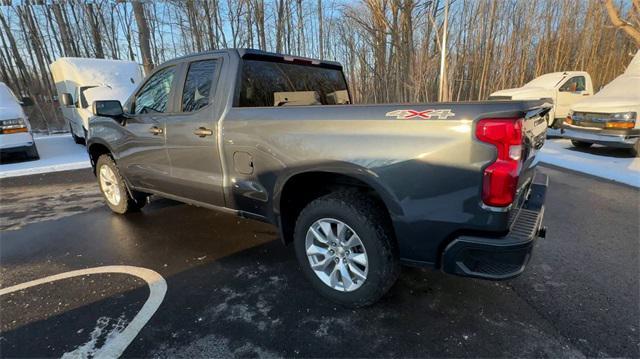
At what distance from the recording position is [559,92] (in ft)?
36.3

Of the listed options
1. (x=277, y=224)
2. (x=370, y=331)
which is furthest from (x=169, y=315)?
(x=370, y=331)

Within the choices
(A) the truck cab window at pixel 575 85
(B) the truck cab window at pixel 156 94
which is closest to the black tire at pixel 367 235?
(B) the truck cab window at pixel 156 94

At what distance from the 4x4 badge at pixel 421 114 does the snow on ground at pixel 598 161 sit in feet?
17.6

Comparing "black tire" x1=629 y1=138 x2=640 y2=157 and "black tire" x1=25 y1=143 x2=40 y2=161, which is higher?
"black tire" x1=25 y1=143 x2=40 y2=161

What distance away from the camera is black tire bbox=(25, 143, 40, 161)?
8.52 metres

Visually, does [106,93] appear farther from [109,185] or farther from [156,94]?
[156,94]

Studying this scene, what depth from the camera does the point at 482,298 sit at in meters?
2.50

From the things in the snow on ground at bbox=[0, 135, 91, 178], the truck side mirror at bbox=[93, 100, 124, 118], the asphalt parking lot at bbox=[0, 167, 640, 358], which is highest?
the truck side mirror at bbox=[93, 100, 124, 118]

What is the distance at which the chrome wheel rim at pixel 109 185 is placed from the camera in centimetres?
446

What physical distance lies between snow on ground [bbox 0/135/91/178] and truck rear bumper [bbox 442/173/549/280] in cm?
882

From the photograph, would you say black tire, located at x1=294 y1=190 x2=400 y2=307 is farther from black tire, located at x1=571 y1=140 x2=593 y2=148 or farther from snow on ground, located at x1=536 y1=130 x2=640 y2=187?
black tire, located at x1=571 y1=140 x2=593 y2=148

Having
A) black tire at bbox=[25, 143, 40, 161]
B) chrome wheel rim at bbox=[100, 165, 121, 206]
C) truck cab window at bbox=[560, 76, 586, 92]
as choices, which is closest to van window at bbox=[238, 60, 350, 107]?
chrome wheel rim at bbox=[100, 165, 121, 206]

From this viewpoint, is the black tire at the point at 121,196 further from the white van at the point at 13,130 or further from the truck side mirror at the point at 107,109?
the white van at the point at 13,130

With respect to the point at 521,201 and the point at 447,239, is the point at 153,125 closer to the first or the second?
the point at 447,239
